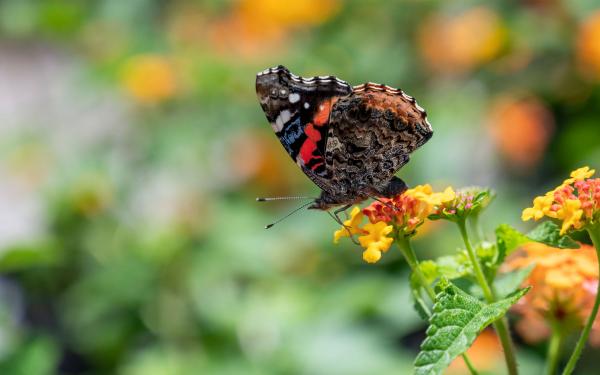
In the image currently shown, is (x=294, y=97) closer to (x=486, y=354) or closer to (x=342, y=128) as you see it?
(x=342, y=128)

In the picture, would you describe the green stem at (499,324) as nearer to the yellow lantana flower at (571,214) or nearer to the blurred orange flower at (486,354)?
the yellow lantana flower at (571,214)

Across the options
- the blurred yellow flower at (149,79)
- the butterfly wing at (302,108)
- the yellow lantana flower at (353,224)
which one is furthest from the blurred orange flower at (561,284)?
the blurred yellow flower at (149,79)

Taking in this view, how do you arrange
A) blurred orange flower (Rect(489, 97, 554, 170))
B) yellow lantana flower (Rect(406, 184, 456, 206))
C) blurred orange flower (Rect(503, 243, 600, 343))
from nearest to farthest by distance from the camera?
yellow lantana flower (Rect(406, 184, 456, 206))
blurred orange flower (Rect(503, 243, 600, 343))
blurred orange flower (Rect(489, 97, 554, 170))

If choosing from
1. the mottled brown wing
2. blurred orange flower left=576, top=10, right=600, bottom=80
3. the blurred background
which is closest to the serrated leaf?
the mottled brown wing

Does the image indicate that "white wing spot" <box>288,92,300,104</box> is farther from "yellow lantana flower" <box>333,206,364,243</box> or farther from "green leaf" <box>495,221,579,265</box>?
"green leaf" <box>495,221,579,265</box>

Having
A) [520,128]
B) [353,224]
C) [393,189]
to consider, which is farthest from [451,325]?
[520,128]

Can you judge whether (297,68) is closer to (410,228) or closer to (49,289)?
(49,289)

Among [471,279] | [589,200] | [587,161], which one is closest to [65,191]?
[587,161]
